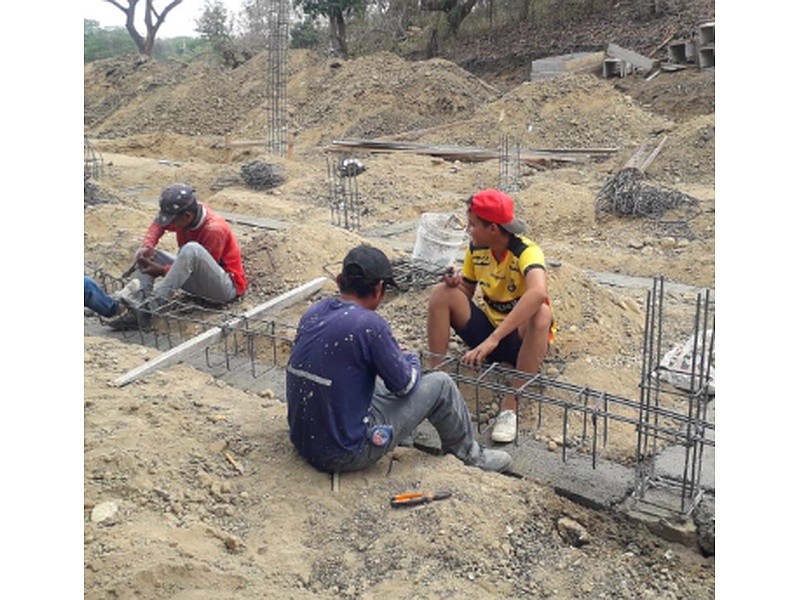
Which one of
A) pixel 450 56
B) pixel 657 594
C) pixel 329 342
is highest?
pixel 450 56

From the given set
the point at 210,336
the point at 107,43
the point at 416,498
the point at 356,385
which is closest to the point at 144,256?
the point at 210,336

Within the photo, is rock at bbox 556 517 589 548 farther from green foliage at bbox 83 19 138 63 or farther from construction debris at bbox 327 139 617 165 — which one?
green foliage at bbox 83 19 138 63

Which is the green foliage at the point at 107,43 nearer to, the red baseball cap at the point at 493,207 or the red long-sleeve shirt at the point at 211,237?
the red long-sleeve shirt at the point at 211,237

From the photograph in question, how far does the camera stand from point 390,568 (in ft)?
9.77

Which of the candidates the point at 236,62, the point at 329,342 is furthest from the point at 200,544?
the point at 236,62

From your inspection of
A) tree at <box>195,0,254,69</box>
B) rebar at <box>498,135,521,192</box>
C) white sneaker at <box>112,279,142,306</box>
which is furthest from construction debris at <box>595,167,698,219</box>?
tree at <box>195,0,254,69</box>

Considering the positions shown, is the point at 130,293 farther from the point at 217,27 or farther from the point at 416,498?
the point at 217,27

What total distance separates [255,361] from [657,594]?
10.0 feet

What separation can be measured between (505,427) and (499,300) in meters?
0.77

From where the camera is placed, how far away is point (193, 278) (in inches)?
226

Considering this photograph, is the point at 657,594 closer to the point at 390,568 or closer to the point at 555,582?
the point at 555,582

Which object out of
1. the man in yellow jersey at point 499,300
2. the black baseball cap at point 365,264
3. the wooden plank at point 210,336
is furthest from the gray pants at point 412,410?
Result: the wooden plank at point 210,336

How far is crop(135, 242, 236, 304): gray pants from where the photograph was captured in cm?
554

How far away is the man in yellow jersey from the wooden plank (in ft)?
5.21
